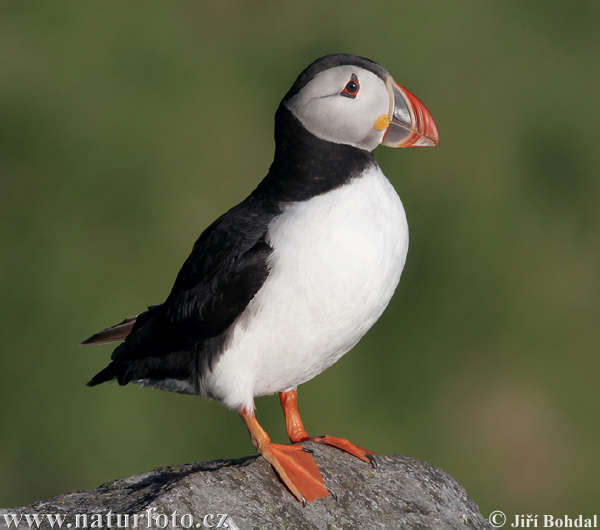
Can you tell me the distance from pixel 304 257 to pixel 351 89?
82 cm

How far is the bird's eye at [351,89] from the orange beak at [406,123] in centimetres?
18

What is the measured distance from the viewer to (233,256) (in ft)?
12.6

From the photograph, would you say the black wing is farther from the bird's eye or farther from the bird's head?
the bird's eye

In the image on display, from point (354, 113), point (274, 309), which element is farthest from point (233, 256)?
point (354, 113)

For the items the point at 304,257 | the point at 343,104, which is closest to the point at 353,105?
the point at 343,104

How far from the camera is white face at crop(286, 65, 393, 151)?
149 inches

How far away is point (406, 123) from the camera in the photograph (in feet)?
12.8

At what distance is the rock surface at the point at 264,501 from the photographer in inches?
129

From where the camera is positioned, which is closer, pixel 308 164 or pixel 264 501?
pixel 264 501

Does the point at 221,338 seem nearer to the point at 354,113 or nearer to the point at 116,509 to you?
the point at 116,509

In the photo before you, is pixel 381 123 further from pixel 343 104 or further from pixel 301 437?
pixel 301 437

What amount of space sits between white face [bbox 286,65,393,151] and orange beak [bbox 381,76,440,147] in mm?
57

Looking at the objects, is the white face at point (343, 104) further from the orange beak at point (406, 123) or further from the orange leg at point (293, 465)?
the orange leg at point (293, 465)

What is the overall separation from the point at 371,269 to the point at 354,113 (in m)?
0.73
